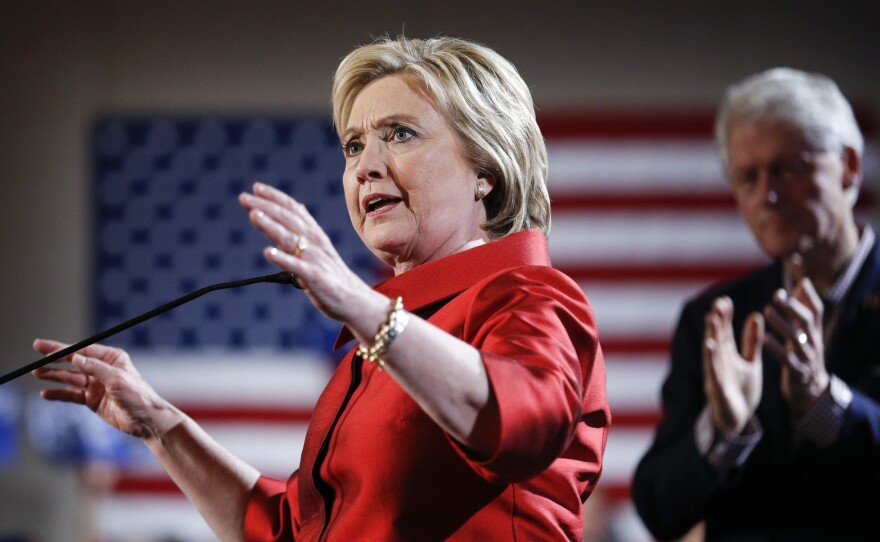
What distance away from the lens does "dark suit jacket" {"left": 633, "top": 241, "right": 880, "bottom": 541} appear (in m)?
Result: 2.08

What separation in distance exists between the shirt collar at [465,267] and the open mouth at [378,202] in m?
0.10

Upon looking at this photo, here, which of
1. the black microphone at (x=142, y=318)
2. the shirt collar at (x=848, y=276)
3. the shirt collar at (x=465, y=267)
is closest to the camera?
the black microphone at (x=142, y=318)

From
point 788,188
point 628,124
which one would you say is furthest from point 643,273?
point 788,188

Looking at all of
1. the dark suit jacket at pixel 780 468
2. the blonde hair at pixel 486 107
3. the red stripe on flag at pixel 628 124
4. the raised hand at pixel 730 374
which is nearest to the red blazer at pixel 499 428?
the blonde hair at pixel 486 107

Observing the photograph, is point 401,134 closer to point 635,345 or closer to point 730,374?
point 730,374

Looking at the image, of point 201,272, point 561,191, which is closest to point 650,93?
point 561,191

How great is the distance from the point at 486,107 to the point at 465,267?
24 cm

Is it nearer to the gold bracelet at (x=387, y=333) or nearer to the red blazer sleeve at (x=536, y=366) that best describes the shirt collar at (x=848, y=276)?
the red blazer sleeve at (x=536, y=366)

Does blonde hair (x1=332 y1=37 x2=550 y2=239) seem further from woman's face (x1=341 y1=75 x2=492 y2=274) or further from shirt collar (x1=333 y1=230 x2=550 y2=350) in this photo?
shirt collar (x1=333 y1=230 x2=550 y2=350)

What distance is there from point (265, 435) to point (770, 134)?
10.9 feet

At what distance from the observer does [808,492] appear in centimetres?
212

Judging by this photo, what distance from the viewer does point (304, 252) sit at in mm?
998

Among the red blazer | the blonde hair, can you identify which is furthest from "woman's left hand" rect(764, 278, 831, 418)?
the red blazer

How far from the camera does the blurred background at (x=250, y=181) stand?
5137 mm
